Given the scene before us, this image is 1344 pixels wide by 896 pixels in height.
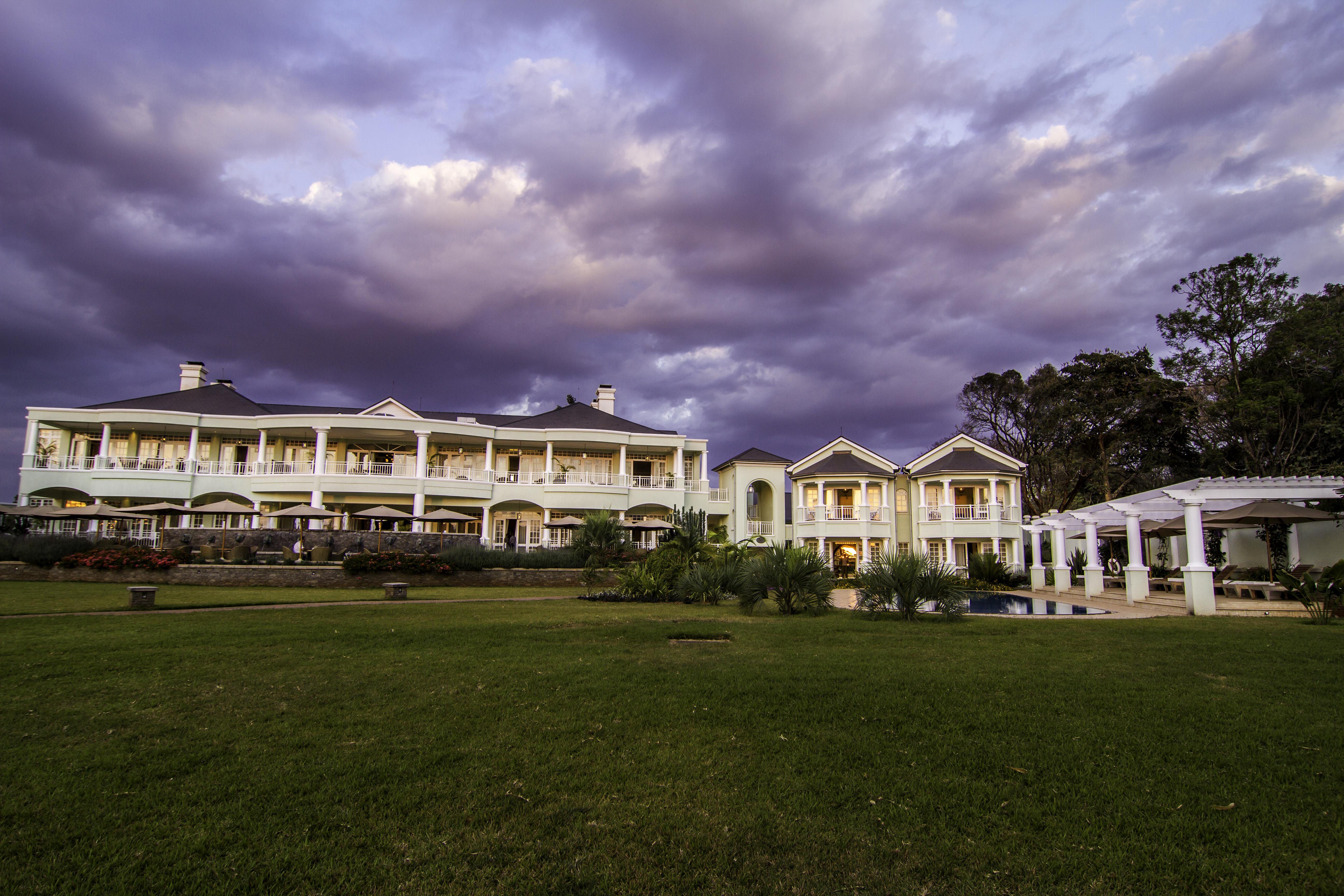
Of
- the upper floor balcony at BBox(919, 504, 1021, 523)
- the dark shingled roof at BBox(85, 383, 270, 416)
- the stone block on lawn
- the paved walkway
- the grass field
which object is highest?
the dark shingled roof at BBox(85, 383, 270, 416)

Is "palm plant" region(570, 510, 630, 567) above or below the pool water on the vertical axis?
above

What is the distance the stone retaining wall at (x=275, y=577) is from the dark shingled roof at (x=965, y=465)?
64.3 ft

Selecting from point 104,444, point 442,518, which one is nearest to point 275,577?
point 442,518

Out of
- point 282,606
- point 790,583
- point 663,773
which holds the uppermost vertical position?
point 790,583

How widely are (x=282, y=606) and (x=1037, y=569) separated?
26275mm

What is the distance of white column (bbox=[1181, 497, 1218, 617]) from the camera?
1619 centimetres

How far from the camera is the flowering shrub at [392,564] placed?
22562mm

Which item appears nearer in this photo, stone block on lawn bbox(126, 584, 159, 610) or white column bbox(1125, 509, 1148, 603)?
stone block on lawn bbox(126, 584, 159, 610)

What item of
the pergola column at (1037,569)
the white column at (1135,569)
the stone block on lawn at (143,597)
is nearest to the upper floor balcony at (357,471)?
the pergola column at (1037,569)

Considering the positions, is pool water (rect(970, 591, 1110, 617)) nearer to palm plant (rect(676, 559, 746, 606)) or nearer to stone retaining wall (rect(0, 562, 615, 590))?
palm plant (rect(676, 559, 746, 606))

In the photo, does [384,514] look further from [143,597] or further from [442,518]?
[143,597]

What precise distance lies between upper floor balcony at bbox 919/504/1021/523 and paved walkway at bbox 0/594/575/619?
22369 mm

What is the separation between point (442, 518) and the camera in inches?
1135

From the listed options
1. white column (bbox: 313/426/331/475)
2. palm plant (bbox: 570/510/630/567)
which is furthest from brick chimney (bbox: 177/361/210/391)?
palm plant (bbox: 570/510/630/567)
